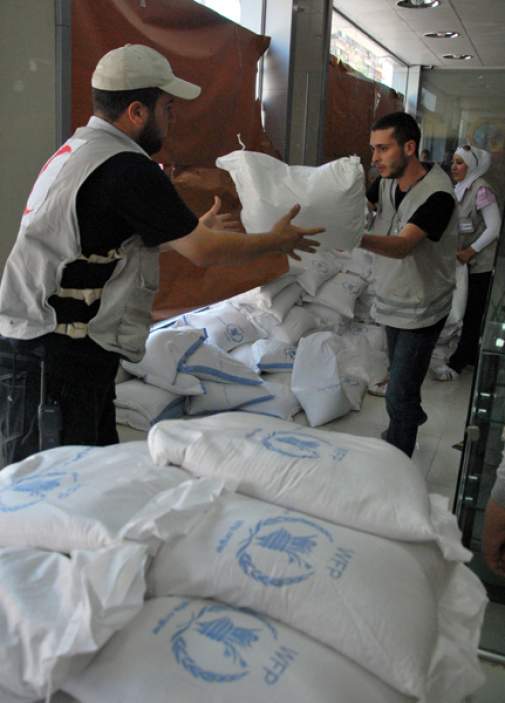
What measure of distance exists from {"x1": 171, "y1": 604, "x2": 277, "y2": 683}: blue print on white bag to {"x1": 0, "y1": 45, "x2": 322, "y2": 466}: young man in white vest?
95 centimetres

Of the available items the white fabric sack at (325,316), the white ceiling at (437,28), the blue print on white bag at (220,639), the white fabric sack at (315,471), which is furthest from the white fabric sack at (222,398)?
the white ceiling at (437,28)

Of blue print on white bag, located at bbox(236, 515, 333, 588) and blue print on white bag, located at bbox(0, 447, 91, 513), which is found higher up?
blue print on white bag, located at bbox(0, 447, 91, 513)

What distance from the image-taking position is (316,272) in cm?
418

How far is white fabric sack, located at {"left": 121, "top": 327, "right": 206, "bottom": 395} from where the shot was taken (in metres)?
2.93

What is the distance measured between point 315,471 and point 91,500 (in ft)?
1.17

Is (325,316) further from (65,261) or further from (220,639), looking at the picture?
(220,639)

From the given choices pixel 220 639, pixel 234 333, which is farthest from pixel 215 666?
pixel 234 333

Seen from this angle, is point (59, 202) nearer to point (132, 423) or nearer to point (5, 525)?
point (5, 525)

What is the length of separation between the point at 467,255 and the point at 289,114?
1533 millimetres

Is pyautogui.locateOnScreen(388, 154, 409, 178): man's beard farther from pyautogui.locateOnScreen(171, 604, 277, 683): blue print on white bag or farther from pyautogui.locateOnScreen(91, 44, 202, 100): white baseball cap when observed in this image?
pyautogui.locateOnScreen(171, 604, 277, 683): blue print on white bag

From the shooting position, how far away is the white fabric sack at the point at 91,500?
888 mm

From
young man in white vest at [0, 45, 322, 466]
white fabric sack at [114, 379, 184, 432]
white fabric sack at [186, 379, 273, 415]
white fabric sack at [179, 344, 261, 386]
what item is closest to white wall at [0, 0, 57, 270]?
young man in white vest at [0, 45, 322, 466]

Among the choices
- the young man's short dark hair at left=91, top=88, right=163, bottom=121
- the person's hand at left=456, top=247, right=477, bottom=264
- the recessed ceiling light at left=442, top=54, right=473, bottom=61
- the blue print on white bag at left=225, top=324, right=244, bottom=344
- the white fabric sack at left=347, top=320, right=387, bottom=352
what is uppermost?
the recessed ceiling light at left=442, top=54, right=473, bottom=61

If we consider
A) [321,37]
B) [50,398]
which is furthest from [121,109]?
[321,37]
